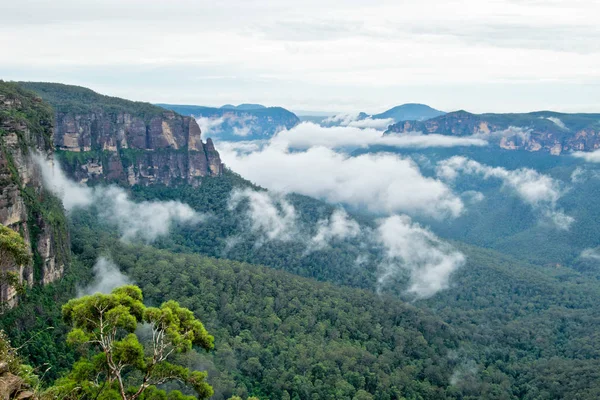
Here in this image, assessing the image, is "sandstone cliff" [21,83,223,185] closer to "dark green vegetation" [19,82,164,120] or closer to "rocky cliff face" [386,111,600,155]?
"dark green vegetation" [19,82,164,120]

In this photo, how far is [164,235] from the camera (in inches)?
3105

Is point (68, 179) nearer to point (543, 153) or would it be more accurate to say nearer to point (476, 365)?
point (476, 365)

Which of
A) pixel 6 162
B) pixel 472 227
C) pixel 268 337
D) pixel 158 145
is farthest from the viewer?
pixel 472 227

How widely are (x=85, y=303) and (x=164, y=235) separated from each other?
64.8 metres

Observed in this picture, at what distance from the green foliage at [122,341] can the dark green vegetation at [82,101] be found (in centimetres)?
7360

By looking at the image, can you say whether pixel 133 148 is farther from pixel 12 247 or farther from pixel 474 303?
pixel 12 247

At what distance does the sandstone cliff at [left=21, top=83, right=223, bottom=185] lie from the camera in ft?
262

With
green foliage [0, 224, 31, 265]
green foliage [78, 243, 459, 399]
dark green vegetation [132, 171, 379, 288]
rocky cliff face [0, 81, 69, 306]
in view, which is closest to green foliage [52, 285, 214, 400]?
green foliage [0, 224, 31, 265]

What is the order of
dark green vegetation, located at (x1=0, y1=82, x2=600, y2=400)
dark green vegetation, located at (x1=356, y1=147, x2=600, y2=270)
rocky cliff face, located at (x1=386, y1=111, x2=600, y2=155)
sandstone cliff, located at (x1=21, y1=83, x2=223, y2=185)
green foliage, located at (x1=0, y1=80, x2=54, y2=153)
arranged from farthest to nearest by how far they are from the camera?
rocky cliff face, located at (x1=386, y1=111, x2=600, y2=155) < dark green vegetation, located at (x1=356, y1=147, x2=600, y2=270) < sandstone cliff, located at (x1=21, y1=83, x2=223, y2=185) < green foliage, located at (x1=0, y1=80, x2=54, y2=153) < dark green vegetation, located at (x1=0, y1=82, x2=600, y2=400)

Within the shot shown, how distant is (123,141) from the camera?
8912 cm

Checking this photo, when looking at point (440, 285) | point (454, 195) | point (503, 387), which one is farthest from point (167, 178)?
point (454, 195)

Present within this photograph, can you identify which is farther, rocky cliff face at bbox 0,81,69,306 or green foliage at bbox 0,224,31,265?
rocky cliff face at bbox 0,81,69,306

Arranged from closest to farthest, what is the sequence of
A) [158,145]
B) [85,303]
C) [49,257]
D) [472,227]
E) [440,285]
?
[85,303], [49,257], [440,285], [158,145], [472,227]

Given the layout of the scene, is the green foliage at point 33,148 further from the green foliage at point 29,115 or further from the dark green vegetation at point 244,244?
the dark green vegetation at point 244,244
